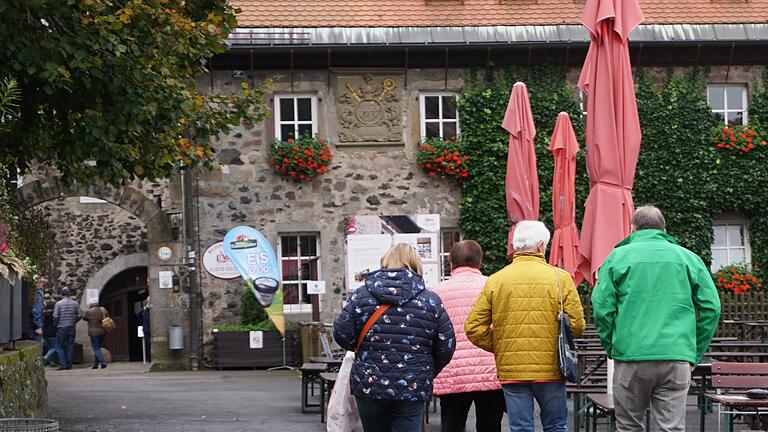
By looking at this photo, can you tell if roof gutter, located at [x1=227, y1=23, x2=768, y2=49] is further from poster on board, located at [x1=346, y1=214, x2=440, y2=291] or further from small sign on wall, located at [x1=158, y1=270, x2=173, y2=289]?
small sign on wall, located at [x1=158, y1=270, x2=173, y2=289]

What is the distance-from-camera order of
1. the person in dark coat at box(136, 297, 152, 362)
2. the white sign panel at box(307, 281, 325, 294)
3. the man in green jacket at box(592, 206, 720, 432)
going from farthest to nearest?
the person in dark coat at box(136, 297, 152, 362)
the white sign panel at box(307, 281, 325, 294)
the man in green jacket at box(592, 206, 720, 432)

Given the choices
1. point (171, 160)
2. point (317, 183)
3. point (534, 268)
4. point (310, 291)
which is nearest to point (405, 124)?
point (317, 183)

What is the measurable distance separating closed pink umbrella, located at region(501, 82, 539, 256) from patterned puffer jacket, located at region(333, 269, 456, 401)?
943 cm

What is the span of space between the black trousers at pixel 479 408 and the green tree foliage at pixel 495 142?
13413 mm

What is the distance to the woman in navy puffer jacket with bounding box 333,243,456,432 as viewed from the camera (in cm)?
714

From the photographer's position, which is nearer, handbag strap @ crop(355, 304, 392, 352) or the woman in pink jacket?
handbag strap @ crop(355, 304, 392, 352)

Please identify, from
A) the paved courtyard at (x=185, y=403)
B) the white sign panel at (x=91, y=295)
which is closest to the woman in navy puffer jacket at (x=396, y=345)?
the paved courtyard at (x=185, y=403)

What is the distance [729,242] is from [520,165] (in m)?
7.51

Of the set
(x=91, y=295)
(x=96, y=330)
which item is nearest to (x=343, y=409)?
(x=96, y=330)

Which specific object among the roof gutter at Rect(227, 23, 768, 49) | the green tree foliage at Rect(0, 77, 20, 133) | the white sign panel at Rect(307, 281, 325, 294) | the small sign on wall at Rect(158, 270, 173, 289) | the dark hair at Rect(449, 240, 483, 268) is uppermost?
the roof gutter at Rect(227, 23, 768, 49)

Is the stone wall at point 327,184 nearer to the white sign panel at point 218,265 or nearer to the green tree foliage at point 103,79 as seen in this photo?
the white sign panel at point 218,265

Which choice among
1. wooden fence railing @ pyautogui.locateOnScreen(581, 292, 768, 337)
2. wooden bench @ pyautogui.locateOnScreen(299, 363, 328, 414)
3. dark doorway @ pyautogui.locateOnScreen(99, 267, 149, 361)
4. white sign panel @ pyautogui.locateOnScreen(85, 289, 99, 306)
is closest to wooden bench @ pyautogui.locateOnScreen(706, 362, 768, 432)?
wooden bench @ pyautogui.locateOnScreen(299, 363, 328, 414)

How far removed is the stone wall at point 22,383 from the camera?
35.8 feet

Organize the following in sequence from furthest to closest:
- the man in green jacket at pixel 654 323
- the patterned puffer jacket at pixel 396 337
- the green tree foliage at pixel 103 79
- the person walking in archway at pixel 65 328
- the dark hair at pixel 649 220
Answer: the person walking in archway at pixel 65 328 → the green tree foliage at pixel 103 79 → the dark hair at pixel 649 220 → the patterned puffer jacket at pixel 396 337 → the man in green jacket at pixel 654 323
